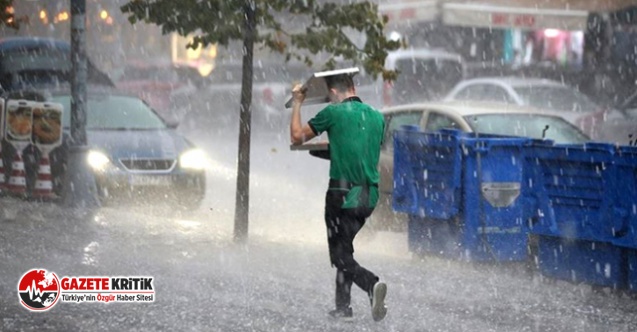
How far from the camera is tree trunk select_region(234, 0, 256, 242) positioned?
12.4 metres

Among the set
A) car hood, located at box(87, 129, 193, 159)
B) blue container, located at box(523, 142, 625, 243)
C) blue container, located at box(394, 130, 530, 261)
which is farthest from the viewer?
car hood, located at box(87, 129, 193, 159)

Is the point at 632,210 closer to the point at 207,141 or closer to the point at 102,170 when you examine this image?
the point at 102,170

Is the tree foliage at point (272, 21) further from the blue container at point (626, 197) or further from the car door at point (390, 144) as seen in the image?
the blue container at point (626, 197)

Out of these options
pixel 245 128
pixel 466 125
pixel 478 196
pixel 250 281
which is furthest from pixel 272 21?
pixel 250 281

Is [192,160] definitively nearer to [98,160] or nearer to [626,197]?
[98,160]

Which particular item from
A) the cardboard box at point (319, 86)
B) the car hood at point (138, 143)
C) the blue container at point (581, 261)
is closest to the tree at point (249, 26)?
the blue container at point (581, 261)

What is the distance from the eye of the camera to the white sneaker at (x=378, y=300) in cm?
870

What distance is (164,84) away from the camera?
37375mm

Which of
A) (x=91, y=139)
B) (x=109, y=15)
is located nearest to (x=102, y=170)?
(x=91, y=139)

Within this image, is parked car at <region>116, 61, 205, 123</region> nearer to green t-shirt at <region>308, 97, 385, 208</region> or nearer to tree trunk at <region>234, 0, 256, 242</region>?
tree trunk at <region>234, 0, 256, 242</region>

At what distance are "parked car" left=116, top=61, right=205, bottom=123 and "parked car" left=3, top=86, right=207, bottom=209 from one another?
16.0 meters

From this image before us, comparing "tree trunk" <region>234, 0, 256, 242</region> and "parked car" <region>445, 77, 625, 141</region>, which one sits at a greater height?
"tree trunk" <region>234, 0, 256, 242</region>

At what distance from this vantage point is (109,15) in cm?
5859

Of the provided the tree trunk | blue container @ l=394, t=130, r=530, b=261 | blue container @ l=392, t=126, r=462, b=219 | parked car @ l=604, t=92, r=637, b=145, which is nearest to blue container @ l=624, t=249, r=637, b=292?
blue container @ l=394, t=130, r=530, b=261
